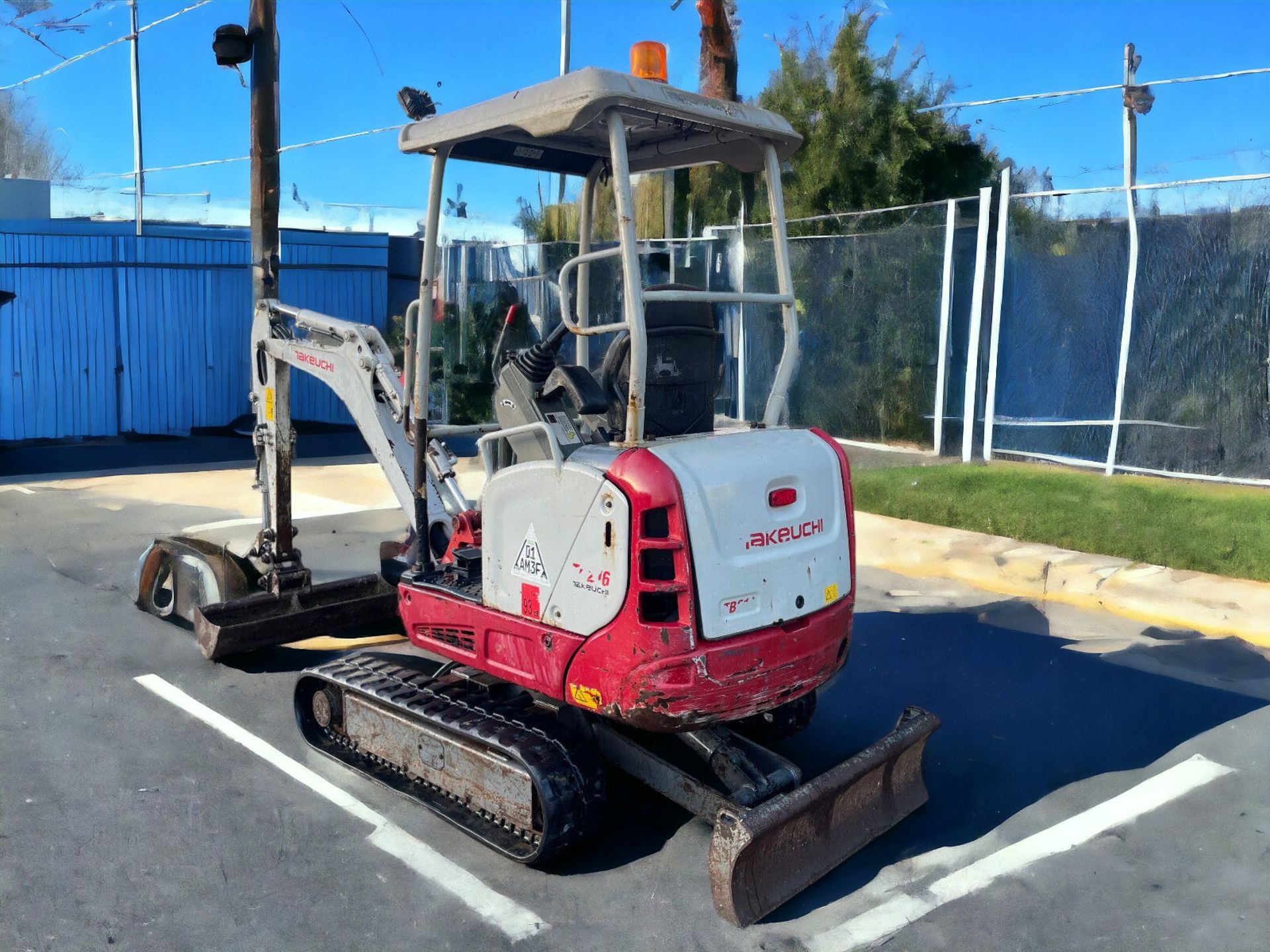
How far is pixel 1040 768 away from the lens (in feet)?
16.3

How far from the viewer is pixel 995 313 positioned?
10.9m

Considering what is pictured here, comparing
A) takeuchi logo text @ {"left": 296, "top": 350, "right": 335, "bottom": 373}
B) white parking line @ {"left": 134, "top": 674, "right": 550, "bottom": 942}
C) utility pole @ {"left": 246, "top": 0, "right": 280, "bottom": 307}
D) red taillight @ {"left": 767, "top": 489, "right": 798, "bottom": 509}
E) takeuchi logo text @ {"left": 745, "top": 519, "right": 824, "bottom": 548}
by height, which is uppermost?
utility pole @ {"left": 246, "top": 0, "right": 280, "bottom": 307}

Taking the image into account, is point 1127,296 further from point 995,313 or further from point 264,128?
point 264,128

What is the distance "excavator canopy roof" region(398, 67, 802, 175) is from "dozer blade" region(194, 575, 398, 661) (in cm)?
285

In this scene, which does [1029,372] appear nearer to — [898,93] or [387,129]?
[898,93]

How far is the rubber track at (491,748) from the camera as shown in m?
3.98

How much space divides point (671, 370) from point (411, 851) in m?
2.14

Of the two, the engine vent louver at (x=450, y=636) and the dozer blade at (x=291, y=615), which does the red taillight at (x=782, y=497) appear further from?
the dozer blade at (x=291, y=615)

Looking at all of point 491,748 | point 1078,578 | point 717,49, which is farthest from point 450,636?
point 717,49

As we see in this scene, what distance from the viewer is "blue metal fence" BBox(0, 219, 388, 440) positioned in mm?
14641

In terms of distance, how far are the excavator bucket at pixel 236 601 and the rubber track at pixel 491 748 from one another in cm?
128

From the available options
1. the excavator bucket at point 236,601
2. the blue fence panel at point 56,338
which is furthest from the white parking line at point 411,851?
the blue fence panel at point 56,338

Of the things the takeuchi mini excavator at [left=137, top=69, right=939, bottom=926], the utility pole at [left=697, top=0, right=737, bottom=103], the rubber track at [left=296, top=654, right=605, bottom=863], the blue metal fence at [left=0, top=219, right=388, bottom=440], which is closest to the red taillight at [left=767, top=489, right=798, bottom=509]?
the takeuchi mini excavator at [left=137, top=69, right=939, bottom=926]

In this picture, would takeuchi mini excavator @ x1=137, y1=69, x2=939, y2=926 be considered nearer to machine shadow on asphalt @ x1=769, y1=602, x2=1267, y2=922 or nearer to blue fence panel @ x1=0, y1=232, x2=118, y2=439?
machine shadow on asphalt @ x1=769, y1=602, x2=1267, y2=922
